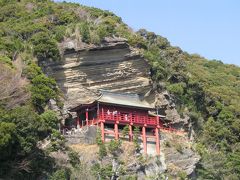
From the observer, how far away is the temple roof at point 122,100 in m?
46.6

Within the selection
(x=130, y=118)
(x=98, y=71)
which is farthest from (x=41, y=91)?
(x=130, y=118)

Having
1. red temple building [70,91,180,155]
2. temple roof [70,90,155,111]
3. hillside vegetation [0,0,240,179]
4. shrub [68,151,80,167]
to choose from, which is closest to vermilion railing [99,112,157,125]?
red temple building [70,91,180,155]

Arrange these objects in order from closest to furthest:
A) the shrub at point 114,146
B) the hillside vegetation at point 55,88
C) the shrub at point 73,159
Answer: the hillside vegetation at point 55,88 → the shrub at point 73,159 → the shrub at point 114,146

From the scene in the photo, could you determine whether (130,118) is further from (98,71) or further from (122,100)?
(98,71)

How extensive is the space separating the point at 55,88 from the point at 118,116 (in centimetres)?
501

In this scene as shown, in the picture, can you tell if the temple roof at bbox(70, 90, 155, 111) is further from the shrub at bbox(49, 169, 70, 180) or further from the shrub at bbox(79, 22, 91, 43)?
the shrub at bbox(49, 169, 70, 180)

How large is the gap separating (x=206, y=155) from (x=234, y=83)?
29.3 metres

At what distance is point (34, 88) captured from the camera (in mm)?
42656

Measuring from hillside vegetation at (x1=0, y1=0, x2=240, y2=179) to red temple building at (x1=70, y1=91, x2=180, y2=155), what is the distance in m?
2.57

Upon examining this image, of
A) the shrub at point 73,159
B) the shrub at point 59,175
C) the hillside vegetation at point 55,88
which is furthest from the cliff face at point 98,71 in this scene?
the shrub at point 59,175

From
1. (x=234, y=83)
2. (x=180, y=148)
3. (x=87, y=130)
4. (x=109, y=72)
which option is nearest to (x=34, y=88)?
(x=87, y=130)

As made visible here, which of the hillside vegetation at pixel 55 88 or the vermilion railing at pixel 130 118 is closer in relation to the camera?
the hillside vegetation at pixel 55 88

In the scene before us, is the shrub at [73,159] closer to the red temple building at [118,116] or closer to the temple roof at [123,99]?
A: the red temple building at [118,116]

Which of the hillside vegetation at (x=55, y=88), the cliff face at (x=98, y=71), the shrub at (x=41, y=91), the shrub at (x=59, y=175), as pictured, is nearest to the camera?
the hillside vegetation at (x=55, y=88)
